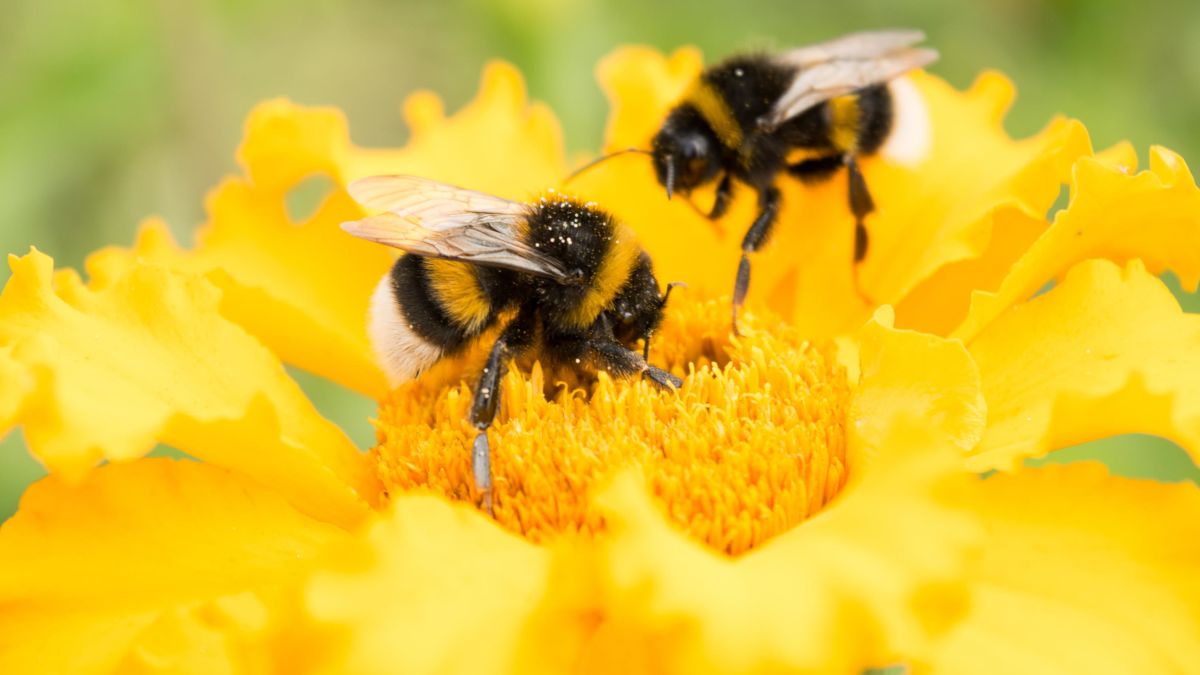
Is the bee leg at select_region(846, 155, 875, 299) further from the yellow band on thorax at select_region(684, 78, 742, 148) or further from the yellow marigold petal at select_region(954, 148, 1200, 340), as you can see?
the yellow marigold petal at select_region(954, 148, 1200, 340)

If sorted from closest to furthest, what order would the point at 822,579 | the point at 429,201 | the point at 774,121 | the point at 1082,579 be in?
the point at 822,579
the point at 1082,579
the point at 429,201
the point at 774,121

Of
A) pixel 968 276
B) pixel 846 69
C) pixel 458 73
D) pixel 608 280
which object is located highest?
pixel 846 69

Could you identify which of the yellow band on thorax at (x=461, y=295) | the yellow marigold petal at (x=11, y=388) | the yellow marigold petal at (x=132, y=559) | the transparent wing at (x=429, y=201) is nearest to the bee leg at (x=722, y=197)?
the transparent wing at (x=429, y=201)

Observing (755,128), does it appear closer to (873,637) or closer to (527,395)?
(527,395)

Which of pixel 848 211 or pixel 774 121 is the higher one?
pixel 774 121

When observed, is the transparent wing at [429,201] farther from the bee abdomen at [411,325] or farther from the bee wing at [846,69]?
the bee wing at [846,69]

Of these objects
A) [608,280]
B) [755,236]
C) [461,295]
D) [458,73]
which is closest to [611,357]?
[608,280]

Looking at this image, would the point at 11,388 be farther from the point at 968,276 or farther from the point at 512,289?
the point at 968,276

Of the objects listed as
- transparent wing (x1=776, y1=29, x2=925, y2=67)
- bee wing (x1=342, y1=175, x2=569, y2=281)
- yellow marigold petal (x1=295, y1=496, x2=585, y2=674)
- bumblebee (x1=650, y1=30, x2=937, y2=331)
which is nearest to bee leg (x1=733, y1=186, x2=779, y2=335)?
bumblebee (x1=650, y1=30, x2=937, y2=331)
